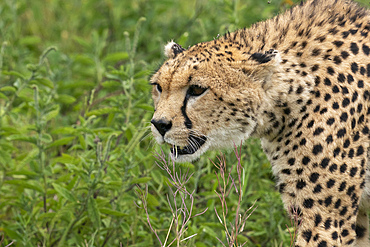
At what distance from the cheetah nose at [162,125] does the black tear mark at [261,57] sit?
0.56 m

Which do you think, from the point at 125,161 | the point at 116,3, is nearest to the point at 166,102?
the point at 125,161

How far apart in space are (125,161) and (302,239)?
44.6 inches

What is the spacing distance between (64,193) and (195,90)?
106 cm

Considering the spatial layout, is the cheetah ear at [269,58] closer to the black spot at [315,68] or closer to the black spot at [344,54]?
the black spot at [315,68]

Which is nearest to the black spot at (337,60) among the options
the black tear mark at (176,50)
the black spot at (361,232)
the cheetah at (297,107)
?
the cheetah at (297,107)

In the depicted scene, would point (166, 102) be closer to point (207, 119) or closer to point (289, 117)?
point (207, 119)

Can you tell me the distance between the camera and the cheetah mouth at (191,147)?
3084 mm

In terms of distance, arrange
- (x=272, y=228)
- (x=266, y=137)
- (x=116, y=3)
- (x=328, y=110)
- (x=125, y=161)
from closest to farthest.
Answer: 1. (x=328, y=110)
2. (x=266, y=137)
3. (x=125, y=161)
4. (x=272, y=228)
5. (x=116, y=3)

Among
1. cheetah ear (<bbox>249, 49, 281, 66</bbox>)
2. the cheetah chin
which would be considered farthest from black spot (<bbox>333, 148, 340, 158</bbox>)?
the cheetah chin

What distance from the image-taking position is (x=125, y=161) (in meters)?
3.45

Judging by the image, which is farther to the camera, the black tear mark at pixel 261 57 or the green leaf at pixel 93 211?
the green leaf at pixel 93 211

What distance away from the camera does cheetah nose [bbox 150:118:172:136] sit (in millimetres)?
2980

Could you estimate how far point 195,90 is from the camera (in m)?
3.05

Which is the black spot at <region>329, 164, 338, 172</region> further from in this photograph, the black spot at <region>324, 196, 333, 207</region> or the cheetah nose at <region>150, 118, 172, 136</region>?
the cheetah nose at <region>150, 118, 172, 136</region>
